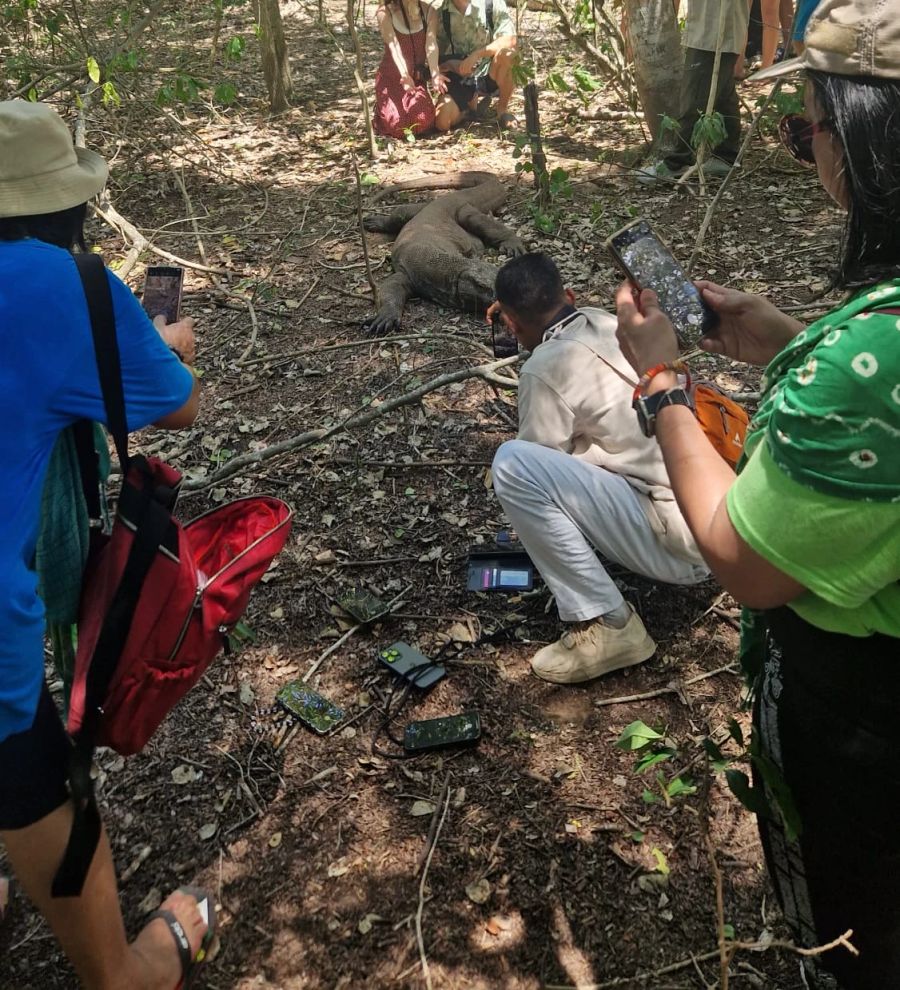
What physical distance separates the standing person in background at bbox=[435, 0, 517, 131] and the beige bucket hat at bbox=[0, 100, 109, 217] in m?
7.60

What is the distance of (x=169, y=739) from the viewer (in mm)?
2807

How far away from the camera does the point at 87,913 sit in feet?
5.63

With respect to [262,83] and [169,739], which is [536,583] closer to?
[169,739]

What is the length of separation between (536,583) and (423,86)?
697 centimetres

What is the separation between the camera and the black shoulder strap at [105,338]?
1.61 metres

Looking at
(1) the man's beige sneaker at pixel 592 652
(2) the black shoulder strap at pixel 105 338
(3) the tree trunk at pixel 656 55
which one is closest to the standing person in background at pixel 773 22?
(3) the tree trunk at pixel 656 55

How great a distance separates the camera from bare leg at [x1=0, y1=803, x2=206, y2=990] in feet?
5.40

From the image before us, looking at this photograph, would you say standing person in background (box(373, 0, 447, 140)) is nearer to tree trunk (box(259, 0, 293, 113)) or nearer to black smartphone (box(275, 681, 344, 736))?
tree trunk (box(259, 0, 293, 113))

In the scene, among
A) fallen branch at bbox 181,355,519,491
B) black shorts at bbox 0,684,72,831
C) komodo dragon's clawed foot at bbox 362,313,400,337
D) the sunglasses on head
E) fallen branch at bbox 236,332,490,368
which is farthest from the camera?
komodo dragon's clawed foot at bbox 362,313,400,337

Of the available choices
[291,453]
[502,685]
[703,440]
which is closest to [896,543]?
[703,440]

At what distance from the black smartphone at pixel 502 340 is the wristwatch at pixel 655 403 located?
224 centimetres

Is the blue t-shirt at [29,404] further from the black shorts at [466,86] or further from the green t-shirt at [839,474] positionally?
the black shorts at [466,86]

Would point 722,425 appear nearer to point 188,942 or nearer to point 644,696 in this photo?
point 644,696

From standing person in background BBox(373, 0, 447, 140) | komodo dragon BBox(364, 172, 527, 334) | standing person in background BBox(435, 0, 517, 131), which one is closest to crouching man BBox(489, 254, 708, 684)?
komodo dragon BBox(364, 172, 527, 334)
